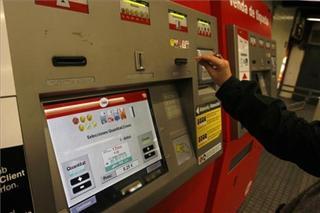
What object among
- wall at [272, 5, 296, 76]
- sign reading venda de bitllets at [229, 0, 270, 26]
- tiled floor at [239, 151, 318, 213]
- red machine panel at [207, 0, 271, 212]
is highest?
wall at [272, 5, 296, 76]

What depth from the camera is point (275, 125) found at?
95 cm

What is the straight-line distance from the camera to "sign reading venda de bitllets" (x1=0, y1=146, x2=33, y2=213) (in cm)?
55

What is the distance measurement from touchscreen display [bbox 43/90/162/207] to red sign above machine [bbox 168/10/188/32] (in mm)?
273

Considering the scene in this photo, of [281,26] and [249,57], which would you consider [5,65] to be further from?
[281,26]

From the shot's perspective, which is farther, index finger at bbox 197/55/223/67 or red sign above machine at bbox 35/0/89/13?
index finger at bbox 197/55/223/67

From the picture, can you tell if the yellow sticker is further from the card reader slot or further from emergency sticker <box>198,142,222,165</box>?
the card reader slot

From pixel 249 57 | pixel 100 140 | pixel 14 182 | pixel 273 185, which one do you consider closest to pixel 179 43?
pixel 100 140

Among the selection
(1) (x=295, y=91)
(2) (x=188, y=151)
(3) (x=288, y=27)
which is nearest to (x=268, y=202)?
(2) (x=188, y=151)

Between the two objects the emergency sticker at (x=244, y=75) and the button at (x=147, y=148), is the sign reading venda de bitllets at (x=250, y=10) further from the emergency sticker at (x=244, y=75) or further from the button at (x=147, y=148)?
the button at (x=147, y=148)

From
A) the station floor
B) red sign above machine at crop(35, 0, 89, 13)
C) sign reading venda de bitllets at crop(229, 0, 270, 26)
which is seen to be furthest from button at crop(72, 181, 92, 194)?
the station floor

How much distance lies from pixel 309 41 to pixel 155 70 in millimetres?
8164

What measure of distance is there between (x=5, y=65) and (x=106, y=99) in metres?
0.35

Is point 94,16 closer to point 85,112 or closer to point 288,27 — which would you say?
point 85,112

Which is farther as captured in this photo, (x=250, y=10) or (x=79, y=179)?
(x=250, y=10)
